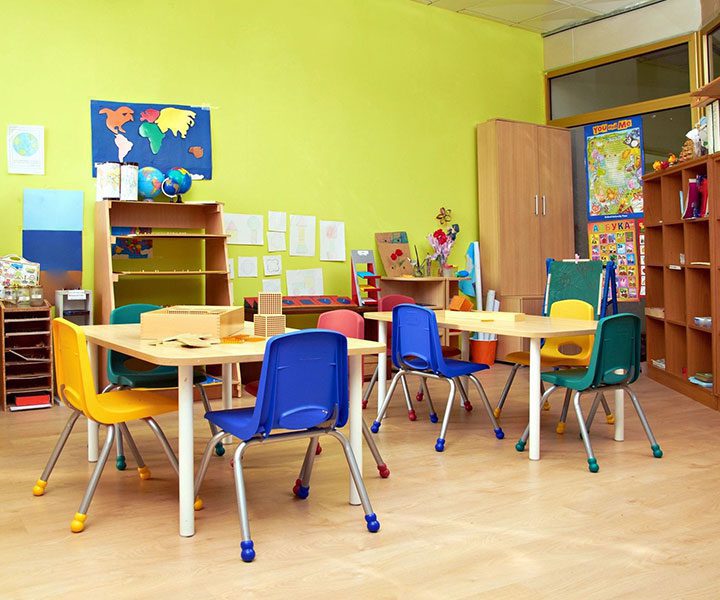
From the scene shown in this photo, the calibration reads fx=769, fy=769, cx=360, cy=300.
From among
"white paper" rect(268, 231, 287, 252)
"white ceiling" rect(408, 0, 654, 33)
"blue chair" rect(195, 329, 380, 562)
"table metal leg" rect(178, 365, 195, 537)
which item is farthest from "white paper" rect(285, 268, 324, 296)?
"table metal leg" rect(178, 365, 195, 537)

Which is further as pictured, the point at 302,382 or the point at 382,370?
the point at 382,370

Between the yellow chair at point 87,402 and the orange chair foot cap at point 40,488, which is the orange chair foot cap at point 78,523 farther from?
the orange chair foot cap at point 40,488

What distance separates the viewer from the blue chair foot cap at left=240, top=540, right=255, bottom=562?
2607 millimetres

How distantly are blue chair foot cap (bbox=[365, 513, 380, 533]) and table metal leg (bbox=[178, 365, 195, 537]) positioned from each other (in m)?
0.66

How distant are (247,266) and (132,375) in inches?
97.9

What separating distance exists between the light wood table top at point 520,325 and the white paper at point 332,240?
2.27m

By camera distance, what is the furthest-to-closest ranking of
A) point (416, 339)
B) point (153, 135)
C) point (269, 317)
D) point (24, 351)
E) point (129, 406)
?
point (153, 135) < point (24, 351) < point (416, 339) < point (269, 317) < point (129, 406)

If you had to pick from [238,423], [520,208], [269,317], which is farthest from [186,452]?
[520,208]

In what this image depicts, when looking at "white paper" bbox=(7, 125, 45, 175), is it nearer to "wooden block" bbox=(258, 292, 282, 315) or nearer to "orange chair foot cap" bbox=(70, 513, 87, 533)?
"wooden block" bbox=(258, 292, 282, 315)

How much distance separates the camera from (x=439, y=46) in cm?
758

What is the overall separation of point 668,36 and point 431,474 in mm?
5392

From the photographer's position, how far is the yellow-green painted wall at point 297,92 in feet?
18.6

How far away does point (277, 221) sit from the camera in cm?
655

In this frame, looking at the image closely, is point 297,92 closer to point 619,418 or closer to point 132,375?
point 132,375
